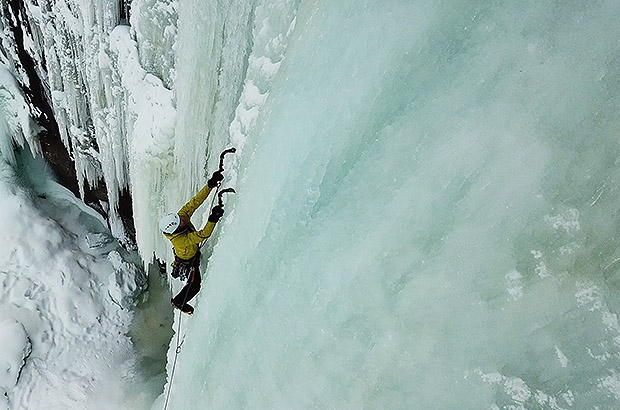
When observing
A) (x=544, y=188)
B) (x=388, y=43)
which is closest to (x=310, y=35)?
(x=388, y=43)

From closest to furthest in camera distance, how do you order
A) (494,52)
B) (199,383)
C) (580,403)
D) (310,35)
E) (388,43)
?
(580,403), (494,52), (388,43), (310,35), (199,383)

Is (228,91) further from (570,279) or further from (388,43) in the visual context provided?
(570,279)

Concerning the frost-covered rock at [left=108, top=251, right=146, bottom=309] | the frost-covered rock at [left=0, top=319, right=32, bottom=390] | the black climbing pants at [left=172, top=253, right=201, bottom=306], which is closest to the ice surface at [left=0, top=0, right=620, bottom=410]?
the black climbing pants at [left=172, top=253, right=201, bottom=306]

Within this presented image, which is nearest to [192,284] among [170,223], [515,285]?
[170,223]

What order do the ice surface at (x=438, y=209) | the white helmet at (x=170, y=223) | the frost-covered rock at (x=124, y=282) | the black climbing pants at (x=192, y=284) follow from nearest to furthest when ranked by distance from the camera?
the ice surface at (x=438, y=209) → the white helmet at (x=170, y=223) → the black climbing pants at (x=192, y=284) → the frost-covered rock at (x=124, y=282)

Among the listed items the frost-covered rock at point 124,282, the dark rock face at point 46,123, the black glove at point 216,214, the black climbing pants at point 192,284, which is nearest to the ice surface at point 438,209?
the black glove at point 216,214

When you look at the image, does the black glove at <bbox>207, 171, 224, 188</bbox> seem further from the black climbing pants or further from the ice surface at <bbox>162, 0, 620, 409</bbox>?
the black climbing pants

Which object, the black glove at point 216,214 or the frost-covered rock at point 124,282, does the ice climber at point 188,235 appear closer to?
the black glove at point 216,214
